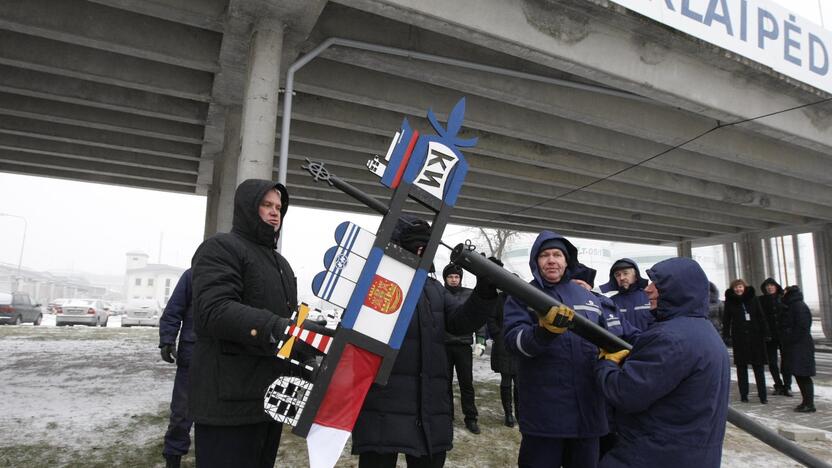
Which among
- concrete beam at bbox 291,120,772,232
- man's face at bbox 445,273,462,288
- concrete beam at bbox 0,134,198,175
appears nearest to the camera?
man's face at bbox 445,273,462,288

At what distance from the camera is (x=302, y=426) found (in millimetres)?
1665

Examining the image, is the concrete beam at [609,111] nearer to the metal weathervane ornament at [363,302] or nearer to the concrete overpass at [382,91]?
the concrete overpass at [382,91]

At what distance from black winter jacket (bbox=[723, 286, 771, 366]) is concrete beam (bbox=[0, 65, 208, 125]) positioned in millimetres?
9290

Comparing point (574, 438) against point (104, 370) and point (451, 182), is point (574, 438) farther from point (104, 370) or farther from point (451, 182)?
point (104, 370)

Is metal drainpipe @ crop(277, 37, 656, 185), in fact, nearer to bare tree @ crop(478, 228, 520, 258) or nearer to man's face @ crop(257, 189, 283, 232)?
man's face @ crop(257, 189, 283, 232)

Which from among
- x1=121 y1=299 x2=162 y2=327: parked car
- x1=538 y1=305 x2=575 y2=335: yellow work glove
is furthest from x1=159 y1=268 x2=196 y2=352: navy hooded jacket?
x1=121 y1=299 x2=162 y2=327: parked car

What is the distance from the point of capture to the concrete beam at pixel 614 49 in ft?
17.5

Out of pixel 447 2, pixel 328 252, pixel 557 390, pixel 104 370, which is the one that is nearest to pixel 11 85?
pixel 104 370

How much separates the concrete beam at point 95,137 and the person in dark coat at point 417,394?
32.1 ft

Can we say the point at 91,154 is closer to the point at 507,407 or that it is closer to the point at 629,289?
the point at 507,407

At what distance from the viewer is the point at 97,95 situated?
7617 millimetres

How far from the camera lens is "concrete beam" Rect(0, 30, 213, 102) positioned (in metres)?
6.32

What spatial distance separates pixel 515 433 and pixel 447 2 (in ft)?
Result: 15.4

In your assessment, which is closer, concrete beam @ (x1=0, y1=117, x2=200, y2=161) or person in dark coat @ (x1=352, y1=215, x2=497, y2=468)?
person in dark coat @ (x1=352, y1=215, x2=497, y2=468)
